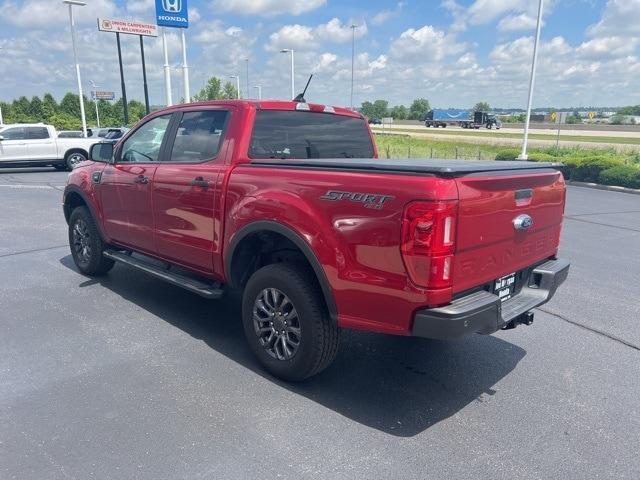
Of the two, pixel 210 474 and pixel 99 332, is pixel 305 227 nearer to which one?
pixel 210 474

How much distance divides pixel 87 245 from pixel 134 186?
1538mm

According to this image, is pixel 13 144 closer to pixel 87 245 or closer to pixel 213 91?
pixel 87 245

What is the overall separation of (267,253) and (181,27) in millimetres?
17810

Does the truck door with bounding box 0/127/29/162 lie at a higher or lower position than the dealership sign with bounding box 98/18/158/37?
lower

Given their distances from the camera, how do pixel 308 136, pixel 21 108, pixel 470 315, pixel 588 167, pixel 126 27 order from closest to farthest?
1. pixel 470 315
2. pixel 308 136
3. pixel 588 167
4. pixel 126 27
5. pixel 21 108

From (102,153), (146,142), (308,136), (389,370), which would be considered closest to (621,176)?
(308,136)

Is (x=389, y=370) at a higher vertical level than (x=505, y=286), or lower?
lower

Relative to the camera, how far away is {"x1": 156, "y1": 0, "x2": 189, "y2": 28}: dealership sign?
18.3 meters

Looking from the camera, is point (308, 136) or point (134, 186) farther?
point (134, 186)

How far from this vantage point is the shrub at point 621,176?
15.5 metres

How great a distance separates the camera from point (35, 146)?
59.1 feet

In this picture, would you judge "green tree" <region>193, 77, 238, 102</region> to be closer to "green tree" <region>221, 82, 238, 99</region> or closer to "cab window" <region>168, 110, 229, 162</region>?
"green tree" <region>221, 82, 238, 99</region>

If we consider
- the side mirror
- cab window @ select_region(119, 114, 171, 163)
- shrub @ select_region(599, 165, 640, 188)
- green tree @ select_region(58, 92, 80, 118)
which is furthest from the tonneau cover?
green tree @ select_region(58, 92, 80, 118)

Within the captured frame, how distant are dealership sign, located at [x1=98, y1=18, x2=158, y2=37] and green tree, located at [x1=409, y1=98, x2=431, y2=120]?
98.4 m
